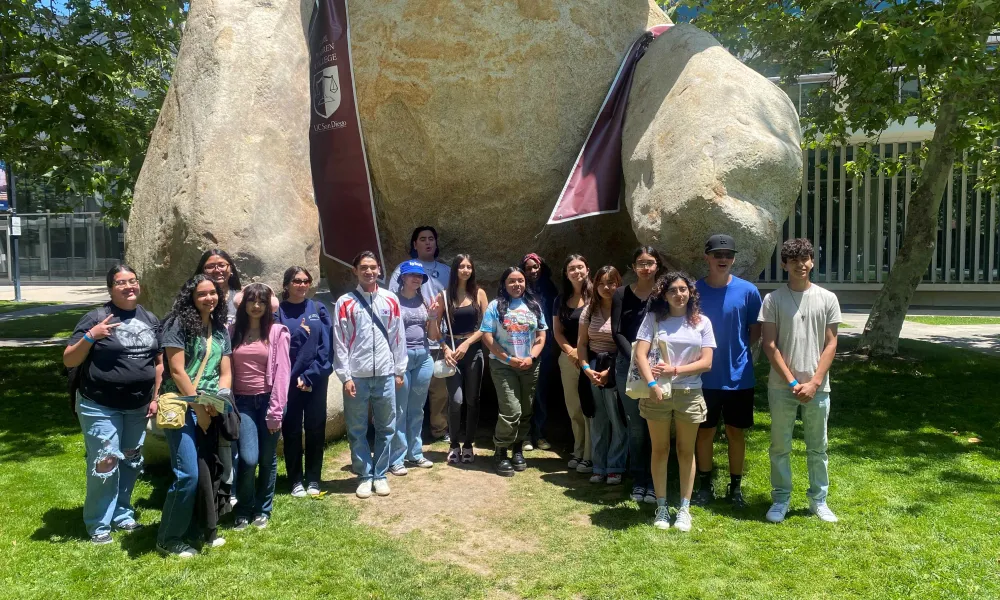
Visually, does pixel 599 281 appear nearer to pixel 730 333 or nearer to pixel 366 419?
pixel 730 333

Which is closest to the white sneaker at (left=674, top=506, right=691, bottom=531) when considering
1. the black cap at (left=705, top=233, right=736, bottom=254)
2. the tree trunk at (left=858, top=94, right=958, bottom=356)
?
the black cap at (left=705, top=233, right=736, bottom=254)

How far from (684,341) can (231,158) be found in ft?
10.7

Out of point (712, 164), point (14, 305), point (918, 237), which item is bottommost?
point (14, 305)

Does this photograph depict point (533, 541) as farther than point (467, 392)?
No

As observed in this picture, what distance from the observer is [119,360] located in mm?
4254

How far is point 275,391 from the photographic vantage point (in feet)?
14.8


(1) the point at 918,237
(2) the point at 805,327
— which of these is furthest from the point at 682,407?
(1) the point at 918,237

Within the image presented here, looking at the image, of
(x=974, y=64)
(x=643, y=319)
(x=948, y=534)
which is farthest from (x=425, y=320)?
(x=974, y=64)

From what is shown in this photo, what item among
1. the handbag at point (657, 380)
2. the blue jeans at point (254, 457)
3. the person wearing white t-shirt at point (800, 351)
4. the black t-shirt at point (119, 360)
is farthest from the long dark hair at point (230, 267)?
the person wearing white t-shirt at point (800, 351)

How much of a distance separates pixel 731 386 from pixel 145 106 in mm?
9057

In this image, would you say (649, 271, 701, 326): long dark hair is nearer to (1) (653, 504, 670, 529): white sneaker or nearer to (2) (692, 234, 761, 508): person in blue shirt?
(2) (692, 234, 761, 508): person in blue shirt

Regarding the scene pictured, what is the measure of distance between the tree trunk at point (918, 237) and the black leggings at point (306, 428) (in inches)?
327

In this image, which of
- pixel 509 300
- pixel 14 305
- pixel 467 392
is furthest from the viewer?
pixel 14 305

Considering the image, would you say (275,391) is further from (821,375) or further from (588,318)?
(821,375)
